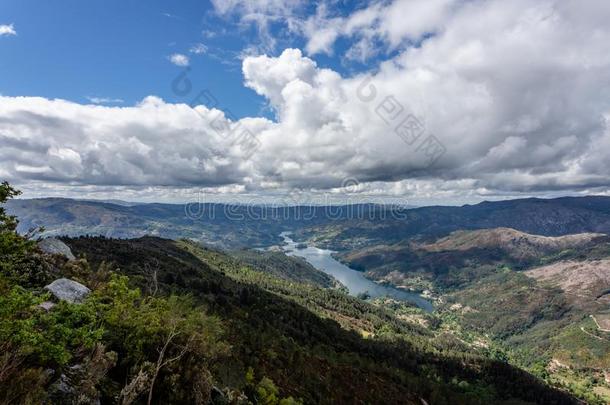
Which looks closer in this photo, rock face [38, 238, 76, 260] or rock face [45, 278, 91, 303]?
rock face [45, 278, 91, 303]

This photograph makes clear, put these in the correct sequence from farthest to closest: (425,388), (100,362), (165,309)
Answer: (425,388), (165,309), (100,362)

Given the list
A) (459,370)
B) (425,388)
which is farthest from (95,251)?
(459,370)

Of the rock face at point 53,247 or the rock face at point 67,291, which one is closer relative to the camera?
the rock face at point 67,291

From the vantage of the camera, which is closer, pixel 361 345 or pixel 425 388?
pixel 425 388

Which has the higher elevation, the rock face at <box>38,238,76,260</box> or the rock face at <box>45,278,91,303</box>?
the rock face at <box>38,238,76,260</box>

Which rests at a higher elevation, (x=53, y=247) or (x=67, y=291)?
(x=53, y=247)

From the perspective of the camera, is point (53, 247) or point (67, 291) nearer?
point (67, 291)

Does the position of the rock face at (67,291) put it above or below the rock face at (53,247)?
below

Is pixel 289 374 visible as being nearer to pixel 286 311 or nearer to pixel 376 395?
pixel 376 395
